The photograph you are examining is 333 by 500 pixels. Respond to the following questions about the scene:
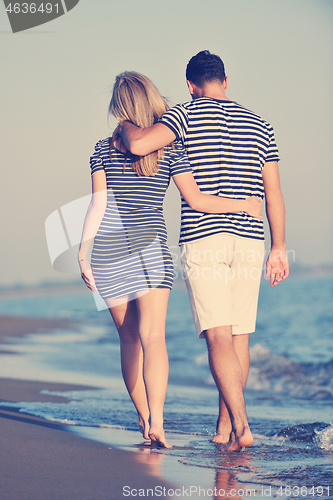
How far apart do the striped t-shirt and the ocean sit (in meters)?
0.63

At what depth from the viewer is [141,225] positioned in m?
2.54

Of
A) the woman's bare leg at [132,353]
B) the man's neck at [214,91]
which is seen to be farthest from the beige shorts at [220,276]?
the man's neck at [214,91]

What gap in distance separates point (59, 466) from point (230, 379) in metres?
0.81

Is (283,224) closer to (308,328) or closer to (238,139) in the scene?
(238,139)

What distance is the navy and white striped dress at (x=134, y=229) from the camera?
8.27 feet

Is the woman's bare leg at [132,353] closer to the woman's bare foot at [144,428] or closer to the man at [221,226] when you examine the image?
the woman's bare foot at [144,428]

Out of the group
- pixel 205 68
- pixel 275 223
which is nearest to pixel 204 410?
pixel 275 223

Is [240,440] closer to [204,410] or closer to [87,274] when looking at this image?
[87,274]

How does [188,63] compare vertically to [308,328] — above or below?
above

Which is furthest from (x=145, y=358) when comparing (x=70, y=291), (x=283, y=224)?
(x=70, y=291)

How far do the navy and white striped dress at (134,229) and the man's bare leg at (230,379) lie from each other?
33 centimetres

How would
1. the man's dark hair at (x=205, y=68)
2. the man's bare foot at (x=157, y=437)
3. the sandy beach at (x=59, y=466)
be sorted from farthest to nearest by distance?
the man's dark hair at (x=205, y=68)
the man's bare foot at (x=157, y=437)
the sandy beach at (x=59, y=466)

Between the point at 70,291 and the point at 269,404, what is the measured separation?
28.5 meters

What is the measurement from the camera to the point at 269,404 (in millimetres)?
4477
